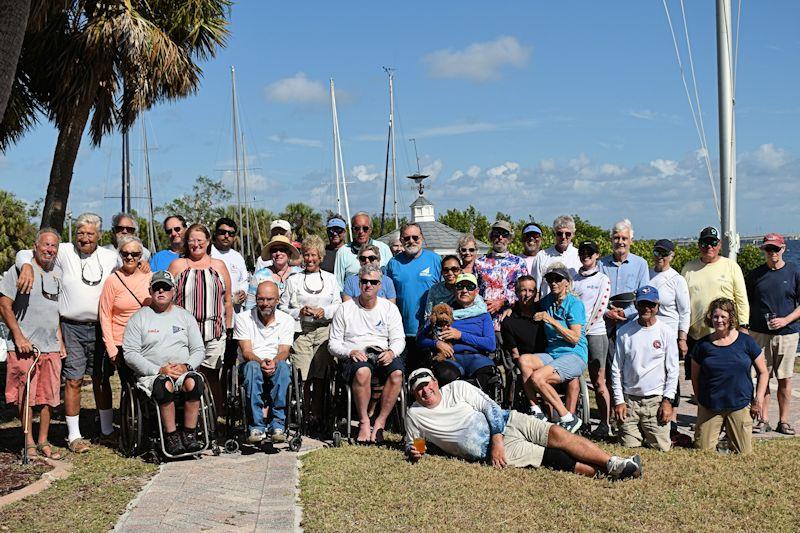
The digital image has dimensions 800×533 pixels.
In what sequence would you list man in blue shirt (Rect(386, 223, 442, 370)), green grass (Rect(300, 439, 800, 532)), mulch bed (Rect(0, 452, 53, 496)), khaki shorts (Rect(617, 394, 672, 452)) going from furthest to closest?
1. man in blue shirt (Rect(386, 223, 442, 370))
2. khaki shorts (Rect(617, 394, 672, 452))
3. mulch bed (Rect(0, 452, 53, 496))
4. green grass (Rect(300, 439, 800, 532))

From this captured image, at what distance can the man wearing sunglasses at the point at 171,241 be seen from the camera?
8461 mm

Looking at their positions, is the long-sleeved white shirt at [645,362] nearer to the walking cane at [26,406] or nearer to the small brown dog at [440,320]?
the small brown dog at [440,320]

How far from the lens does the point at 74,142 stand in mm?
12125

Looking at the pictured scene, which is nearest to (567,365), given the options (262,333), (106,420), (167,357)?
(262,333)

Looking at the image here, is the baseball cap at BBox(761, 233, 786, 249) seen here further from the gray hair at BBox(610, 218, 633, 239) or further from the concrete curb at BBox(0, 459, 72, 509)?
the concrete curb at BBox(0, 459, 72, 509)

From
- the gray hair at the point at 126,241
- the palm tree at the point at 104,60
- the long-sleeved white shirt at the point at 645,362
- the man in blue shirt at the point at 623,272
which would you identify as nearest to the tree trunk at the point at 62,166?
the palm tree at the point at 104,60

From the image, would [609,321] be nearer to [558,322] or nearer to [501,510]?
[558,322]

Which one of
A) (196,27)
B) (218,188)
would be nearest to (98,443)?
(196,27)

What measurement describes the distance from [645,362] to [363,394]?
2483 mm

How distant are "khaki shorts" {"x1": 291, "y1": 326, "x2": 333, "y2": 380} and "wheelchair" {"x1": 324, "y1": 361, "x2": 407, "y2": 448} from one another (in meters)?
0.15

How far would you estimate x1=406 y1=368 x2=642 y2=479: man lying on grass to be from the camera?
6180 mm

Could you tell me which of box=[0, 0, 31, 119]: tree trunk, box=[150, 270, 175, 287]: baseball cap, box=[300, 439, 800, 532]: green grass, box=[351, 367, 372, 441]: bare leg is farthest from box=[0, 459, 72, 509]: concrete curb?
box=[0, 0, 31, 119]: tree trunk

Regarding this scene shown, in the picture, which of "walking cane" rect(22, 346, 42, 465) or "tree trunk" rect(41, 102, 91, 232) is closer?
"walking cane" rect(22, 346, 42, 465)

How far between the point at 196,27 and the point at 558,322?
7738 millimetres
